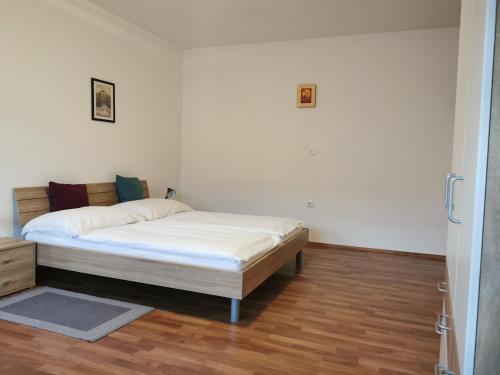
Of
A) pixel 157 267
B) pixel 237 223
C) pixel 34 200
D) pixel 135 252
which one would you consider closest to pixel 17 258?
pixel 34 200

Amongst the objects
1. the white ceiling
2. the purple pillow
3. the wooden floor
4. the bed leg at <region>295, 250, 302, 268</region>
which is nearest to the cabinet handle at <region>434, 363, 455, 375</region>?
the wooden floor

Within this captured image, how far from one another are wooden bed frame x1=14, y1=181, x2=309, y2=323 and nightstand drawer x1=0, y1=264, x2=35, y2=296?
0.42 feet

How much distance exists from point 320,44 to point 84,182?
3339 mm

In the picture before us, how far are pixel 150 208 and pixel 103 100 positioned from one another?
1.38 metres

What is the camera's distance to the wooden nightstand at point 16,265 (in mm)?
2943

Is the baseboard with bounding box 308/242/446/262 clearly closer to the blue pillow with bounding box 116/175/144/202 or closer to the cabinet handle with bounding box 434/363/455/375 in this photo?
the blue pillow with bounding box 116/175/144/202

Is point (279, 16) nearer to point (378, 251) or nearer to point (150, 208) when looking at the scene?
point (150, 208)

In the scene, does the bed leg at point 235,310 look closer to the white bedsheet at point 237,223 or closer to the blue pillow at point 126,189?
the white bedsheet at point 237,223

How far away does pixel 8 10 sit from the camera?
3.30m

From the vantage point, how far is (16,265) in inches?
120

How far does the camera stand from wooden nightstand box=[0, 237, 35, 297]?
2.94 meters

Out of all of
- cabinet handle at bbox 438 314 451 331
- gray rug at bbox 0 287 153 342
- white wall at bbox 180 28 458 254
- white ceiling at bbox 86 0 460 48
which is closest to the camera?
cabinet handle at bbox 438 314 451 331

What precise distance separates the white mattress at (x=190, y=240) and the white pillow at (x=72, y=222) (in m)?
0.06

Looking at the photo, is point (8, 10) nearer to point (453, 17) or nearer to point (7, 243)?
point (7, 243)
